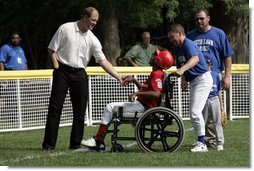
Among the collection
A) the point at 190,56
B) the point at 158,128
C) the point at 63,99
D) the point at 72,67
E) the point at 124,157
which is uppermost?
the point at 190,56

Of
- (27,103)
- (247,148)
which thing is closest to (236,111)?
(27,103)

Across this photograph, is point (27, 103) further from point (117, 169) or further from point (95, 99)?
point (117, 169)

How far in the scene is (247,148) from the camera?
11820 millimetres

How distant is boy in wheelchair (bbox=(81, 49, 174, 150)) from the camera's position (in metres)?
11.1

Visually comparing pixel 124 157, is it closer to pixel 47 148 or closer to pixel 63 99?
pixel 47 148

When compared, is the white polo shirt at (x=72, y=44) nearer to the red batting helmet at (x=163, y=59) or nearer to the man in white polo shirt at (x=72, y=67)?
the man in white polo shirt at (x=72, y=67)

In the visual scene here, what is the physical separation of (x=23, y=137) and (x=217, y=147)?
4.07m

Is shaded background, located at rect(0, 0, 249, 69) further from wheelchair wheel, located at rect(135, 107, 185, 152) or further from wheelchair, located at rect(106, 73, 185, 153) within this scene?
wheelchair wheel, located at rect(135, 107, 185, 152)

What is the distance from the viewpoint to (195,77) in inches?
445

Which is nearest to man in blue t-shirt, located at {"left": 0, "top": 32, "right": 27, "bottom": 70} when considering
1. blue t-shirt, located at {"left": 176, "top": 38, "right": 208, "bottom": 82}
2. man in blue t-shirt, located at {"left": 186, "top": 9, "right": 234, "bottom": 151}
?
man in blue t-shirt, located at {"left": 186, "top": 9, "right": 234, "bottom": 151}

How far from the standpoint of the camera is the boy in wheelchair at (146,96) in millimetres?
11117

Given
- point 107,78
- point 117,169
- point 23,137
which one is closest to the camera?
point 117,169

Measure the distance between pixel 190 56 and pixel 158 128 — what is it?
101cm

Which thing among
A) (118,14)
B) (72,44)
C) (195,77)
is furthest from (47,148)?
(118,14)
